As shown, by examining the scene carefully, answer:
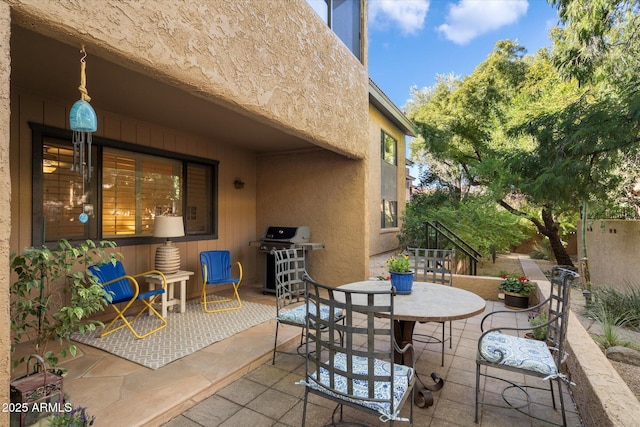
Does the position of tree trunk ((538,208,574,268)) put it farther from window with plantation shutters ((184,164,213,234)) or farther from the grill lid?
window with plantation shutters ((184,164,213,234))

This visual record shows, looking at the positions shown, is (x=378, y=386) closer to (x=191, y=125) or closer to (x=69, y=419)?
(x=69, y=419)

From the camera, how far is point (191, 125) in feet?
15.0

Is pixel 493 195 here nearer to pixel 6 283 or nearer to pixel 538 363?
pixel 538 363

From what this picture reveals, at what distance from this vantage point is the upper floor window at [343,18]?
4291mm

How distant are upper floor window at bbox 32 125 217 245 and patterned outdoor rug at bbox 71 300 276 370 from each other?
118 cm

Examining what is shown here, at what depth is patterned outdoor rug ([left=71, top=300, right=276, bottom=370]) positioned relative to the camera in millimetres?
3047

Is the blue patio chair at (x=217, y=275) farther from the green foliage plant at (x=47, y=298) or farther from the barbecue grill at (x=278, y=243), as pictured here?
the green foliage plant at (x=47, y=298)

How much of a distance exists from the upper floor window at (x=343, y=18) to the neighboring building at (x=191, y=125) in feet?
0.09

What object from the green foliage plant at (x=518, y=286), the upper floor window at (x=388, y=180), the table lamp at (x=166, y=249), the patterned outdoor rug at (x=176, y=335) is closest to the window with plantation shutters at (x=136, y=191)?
the table lamp at (x=166, y=249)

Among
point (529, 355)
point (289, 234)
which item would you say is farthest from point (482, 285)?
point (529, 355)

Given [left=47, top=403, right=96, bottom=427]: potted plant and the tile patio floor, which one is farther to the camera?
the tile patio floor

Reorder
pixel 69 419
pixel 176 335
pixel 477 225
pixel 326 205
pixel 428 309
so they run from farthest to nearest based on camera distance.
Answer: pixel 477 225 → pixel 326 205 → pixel 176 335 → pixel 428 309 → pixel 69 419

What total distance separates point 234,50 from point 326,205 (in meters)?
3.22

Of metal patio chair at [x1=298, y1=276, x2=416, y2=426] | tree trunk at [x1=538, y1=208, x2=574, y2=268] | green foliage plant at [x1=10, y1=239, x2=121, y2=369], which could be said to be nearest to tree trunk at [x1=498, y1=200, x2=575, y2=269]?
tree trunk at [x1=538, y1=208, x2=574, y2=268]
